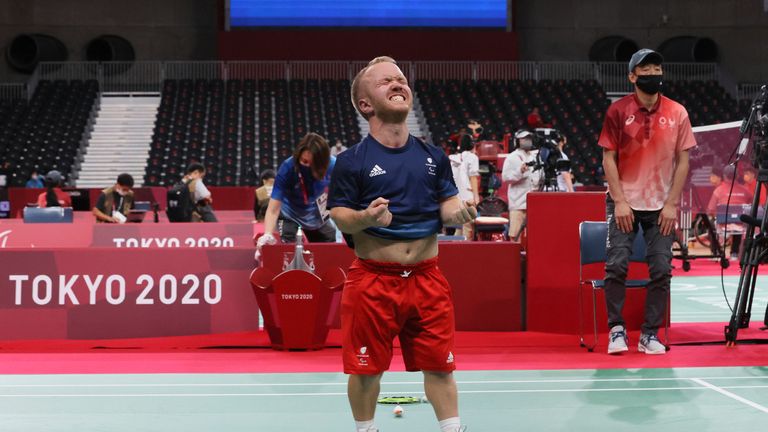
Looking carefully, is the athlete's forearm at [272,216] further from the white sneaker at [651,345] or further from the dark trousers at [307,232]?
the white sneaker at [651,345]

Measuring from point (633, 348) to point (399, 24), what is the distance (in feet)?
88.0

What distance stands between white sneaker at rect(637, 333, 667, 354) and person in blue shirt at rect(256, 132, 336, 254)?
2.61 metres

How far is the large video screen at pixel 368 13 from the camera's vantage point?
33.1 m

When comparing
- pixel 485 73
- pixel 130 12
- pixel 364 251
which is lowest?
pixel 364 251

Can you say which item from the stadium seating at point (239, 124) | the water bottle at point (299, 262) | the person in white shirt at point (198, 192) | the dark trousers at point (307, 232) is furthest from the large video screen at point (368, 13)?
the water bottle at point (299, 262)

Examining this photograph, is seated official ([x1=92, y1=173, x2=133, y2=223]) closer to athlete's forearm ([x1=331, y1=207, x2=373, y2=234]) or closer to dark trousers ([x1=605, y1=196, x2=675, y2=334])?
dark trousers ([x1=605, y1=196, x2=675, y2=334])

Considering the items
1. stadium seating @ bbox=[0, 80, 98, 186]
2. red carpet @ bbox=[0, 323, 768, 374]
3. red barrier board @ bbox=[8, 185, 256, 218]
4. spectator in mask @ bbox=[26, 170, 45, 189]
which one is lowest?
red carpet @ bbox=[0, 323, 768, 374]

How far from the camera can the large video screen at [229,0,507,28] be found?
108 ft

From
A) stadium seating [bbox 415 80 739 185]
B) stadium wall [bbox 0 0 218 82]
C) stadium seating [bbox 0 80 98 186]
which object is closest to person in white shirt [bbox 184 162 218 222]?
stadium seating [bbox 415 80 739 185]

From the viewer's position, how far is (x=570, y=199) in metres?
8.34

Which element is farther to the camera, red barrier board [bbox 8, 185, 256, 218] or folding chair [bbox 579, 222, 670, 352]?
red barrier board [bbox 8, 185, 256, 218]

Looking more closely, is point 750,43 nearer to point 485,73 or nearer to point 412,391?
point 485,73

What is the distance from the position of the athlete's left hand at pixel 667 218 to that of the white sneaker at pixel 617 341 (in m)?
0.75

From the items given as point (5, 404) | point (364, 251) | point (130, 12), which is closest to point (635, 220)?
point (364, 251)
